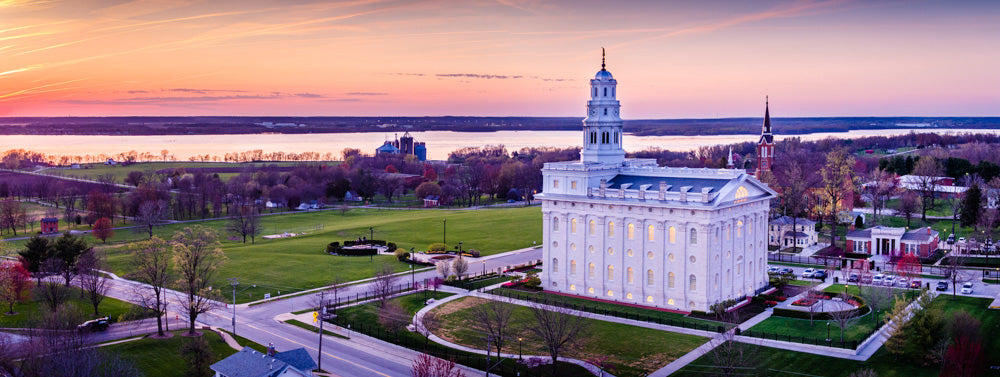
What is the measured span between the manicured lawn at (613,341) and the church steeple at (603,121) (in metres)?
17.5

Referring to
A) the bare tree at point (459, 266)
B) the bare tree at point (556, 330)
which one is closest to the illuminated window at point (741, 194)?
the bare tree at point (556, 330)

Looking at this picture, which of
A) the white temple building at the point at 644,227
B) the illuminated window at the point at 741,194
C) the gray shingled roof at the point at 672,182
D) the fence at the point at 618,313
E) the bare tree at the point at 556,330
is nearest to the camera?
the bare tree at the point at 556,330

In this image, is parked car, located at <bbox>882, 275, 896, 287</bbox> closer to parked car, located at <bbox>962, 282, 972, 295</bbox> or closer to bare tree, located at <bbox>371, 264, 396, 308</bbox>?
parked car, located at <bbox>962, 282, 972, 295</bbox>

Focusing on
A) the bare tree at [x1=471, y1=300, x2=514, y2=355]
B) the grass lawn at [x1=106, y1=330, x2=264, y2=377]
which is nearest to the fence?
the bare tree at [x1=471, y1=300, x2=514, y2=355]

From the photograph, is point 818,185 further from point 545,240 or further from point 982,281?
point 545,240

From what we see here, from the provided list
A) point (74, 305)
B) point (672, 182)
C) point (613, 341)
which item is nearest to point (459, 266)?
point (672, 182)

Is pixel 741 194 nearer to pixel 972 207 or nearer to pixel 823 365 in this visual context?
pixel 823 365

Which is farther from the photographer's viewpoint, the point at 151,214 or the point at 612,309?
the point at 151,214

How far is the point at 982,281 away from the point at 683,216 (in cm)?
3032

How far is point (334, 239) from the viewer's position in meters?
97.8

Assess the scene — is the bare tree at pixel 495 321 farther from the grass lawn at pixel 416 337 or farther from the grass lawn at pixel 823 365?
the grass lawn at pixel 823 365

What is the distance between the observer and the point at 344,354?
171 feet

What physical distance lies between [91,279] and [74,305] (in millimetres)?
4785

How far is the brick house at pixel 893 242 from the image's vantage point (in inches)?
3246
